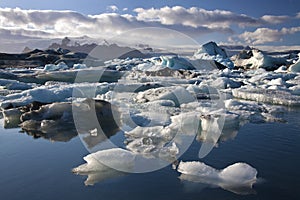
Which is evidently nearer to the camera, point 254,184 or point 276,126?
point 254,184

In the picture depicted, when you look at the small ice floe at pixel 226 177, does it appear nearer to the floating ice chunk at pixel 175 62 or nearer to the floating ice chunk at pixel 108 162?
the floating ice chunk at pixel 108 162

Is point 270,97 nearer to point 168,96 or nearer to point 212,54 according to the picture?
point 168,96

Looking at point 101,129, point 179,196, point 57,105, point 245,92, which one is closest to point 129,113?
point 101,129

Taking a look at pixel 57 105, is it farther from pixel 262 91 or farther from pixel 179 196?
pixel 262 91

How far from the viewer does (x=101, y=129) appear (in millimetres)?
6844

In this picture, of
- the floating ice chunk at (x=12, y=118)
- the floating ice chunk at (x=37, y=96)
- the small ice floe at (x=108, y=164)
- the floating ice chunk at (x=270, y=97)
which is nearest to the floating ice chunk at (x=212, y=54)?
the floating ice chunk at (x=270, y=97)

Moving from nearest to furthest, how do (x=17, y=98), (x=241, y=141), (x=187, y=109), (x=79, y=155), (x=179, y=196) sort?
(x=179, y=196) → (x=79, y=155) → (x=241, y=141) → (x=187, y=109) → (x=17, y=98)

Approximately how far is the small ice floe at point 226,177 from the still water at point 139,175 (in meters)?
0.10

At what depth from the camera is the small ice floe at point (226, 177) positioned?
3660 mm

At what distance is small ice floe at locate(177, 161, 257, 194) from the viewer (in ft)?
12.0

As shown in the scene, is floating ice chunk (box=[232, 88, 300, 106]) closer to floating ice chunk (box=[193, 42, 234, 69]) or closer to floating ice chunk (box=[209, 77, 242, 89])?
floating ice chunk (box=[209, 77, 242, 89])

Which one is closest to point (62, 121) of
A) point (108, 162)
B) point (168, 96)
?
point (108, 162)

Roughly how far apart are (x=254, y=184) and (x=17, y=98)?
8876mm

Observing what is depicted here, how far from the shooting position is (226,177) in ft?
12.5
